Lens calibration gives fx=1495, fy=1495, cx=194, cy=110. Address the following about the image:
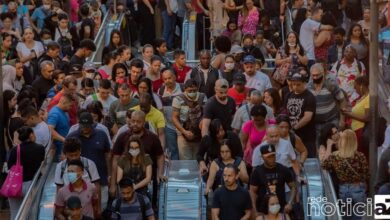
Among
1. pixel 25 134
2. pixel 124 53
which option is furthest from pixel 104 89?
pixel 124 53

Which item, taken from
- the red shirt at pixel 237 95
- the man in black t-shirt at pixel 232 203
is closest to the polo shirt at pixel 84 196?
the man in black t-shirt at pixel 232 203

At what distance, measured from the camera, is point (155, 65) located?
2341 cm

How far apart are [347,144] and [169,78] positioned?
4.13 m

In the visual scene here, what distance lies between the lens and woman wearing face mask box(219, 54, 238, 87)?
2316cm

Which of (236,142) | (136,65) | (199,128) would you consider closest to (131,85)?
(136,65)

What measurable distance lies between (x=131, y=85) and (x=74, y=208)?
4913mm

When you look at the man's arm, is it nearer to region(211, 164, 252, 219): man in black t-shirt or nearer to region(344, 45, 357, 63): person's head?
region(211, 164, 252, 219): man in black t-shirt

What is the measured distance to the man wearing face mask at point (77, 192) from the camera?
60.1 ft

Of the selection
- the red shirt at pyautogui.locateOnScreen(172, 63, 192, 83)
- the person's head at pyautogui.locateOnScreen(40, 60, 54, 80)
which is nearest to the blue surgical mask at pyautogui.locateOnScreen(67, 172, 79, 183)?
the person's head at pyautogui.locateOnScreen(40, 60, 54, 80)

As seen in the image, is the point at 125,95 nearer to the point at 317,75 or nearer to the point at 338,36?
the point at 317,75

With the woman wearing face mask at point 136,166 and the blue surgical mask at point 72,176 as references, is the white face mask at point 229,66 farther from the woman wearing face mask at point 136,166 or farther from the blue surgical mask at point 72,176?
the blue surgical mask at point 72,176

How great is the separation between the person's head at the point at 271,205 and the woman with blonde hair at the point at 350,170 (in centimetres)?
118

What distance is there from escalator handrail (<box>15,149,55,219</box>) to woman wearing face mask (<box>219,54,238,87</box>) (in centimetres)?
371

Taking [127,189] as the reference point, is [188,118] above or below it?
above
